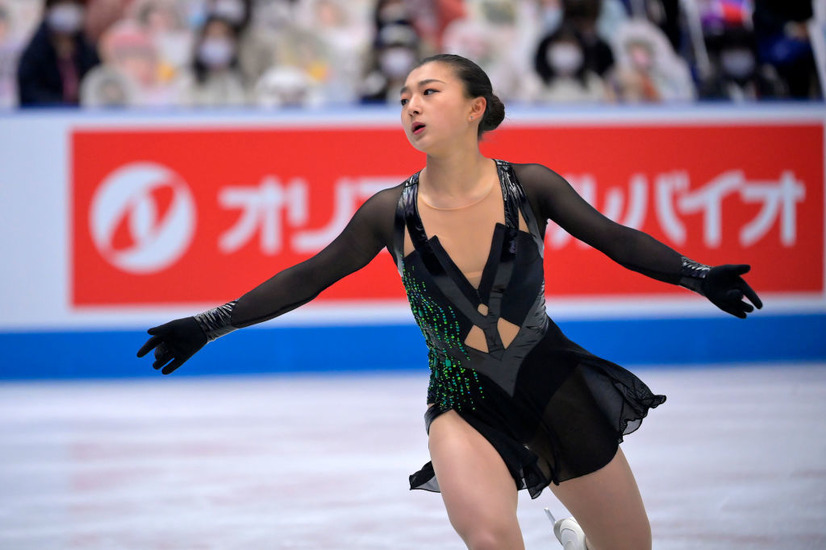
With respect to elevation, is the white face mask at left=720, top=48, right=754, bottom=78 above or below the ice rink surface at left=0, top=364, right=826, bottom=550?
above

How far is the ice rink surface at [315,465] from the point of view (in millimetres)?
3275

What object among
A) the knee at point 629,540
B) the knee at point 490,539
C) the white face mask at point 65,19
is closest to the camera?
the knee at point 490,539

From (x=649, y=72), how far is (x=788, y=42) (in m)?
0.96

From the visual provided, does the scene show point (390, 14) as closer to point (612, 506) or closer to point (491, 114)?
point (491, 114)

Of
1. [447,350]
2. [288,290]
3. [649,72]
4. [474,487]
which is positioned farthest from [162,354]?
[649,72]

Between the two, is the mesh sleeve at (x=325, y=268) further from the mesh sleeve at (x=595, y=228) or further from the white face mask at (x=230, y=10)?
the white face mask at (x=230, y=10)

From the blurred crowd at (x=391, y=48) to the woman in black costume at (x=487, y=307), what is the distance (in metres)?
4.44

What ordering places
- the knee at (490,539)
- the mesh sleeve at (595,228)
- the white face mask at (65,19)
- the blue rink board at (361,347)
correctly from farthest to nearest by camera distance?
the white face mask at (65,19), the blue rink board at (361,347), the mesh sleeve at (595,228), the knee at (490,539)

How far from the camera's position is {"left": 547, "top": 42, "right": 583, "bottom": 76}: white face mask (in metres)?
7.14

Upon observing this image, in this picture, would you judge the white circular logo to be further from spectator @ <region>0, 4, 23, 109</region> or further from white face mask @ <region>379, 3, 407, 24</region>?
white face mask @ <region>379, 3, 407, 24</region>

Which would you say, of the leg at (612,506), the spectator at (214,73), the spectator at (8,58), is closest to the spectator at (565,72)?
the spectator at (214,73)

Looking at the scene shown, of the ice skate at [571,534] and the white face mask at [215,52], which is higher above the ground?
the white face mask at [215,52]

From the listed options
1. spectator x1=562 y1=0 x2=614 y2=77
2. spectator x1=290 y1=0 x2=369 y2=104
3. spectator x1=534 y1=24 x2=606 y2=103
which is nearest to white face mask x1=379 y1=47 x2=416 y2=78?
spectator x1=290 y1=0 x2=369 y2=104

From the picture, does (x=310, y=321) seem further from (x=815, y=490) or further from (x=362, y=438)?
(x=815, y=490)
